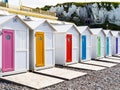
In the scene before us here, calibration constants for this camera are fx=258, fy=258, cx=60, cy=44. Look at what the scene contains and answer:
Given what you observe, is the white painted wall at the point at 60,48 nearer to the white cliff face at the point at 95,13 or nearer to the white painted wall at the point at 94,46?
the white painted wall at the point at 94,46

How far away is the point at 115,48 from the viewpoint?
22078 millimetres

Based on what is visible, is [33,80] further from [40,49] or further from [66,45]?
[66,45]

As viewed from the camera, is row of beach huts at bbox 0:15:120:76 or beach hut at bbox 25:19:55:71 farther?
beach hut at bbox 25:19:55:71

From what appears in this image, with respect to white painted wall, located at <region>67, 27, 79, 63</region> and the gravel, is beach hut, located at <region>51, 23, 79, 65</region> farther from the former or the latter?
the gravel

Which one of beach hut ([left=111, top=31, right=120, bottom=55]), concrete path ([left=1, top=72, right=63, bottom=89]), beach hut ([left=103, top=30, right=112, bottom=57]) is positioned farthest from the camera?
beach hut ([left=111, top=31, right=120, bottom=55])

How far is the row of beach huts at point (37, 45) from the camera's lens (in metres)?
10.0

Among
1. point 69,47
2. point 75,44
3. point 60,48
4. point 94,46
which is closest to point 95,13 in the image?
point 94,46

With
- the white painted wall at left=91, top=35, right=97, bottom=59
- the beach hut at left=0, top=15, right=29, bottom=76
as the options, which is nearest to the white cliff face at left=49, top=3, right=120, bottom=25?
the white painted wall at left=91, top=35, right=97, bottom=59

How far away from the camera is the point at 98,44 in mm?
18766

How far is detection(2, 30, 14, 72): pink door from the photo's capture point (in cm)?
977

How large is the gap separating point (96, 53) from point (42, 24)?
7243 millimetres

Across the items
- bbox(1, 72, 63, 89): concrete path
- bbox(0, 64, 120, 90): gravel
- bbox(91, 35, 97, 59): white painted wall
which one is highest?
bbox(91, 35, 97, 59): white painted wall

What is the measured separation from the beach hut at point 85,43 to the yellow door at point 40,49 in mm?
4333

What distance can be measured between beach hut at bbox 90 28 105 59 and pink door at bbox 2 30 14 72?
9280 mm
